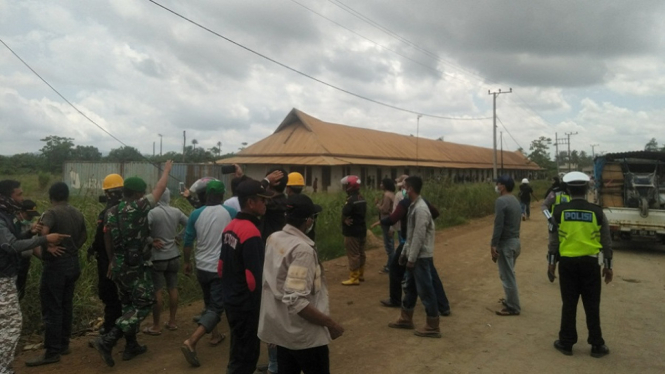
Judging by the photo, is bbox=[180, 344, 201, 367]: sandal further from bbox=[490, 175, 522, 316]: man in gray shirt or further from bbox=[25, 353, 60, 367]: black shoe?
bbox=[490, 175, 522, 316]: man in gray shirt

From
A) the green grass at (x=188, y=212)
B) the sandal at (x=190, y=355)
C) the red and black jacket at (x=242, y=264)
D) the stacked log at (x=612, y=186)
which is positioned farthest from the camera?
the stacked log at (x=612, y=186)

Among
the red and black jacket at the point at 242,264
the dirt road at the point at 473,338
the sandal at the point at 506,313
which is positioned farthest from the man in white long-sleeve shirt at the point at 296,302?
the sandal at the point at 506,313

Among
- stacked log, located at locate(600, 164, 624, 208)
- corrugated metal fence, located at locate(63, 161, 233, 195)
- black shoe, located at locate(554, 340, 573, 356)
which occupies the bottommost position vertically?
black shoe, located at locate(554, 340, 573, 356)

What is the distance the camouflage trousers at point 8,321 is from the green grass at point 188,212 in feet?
5.07

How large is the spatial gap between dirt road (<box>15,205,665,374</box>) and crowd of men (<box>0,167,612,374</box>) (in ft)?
0.57

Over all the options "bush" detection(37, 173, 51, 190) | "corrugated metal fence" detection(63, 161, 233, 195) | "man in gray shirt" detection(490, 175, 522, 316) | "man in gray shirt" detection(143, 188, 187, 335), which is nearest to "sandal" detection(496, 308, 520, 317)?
"man in gray shirt" detection(490, 175, 522, 316)

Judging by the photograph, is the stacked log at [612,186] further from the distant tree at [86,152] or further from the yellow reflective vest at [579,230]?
the distant tree at [86,152]

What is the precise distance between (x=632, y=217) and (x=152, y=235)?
429 inches

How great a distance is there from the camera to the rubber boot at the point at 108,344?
4.28m

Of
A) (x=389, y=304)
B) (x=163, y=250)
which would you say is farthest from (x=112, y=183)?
(x=389, y=304)

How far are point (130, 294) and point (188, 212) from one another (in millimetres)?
4394

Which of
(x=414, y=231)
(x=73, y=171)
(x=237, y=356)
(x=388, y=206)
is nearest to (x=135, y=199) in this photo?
(x=237, y=356)

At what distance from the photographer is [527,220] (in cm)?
1855

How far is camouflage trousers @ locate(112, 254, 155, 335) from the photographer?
14.2 feet
